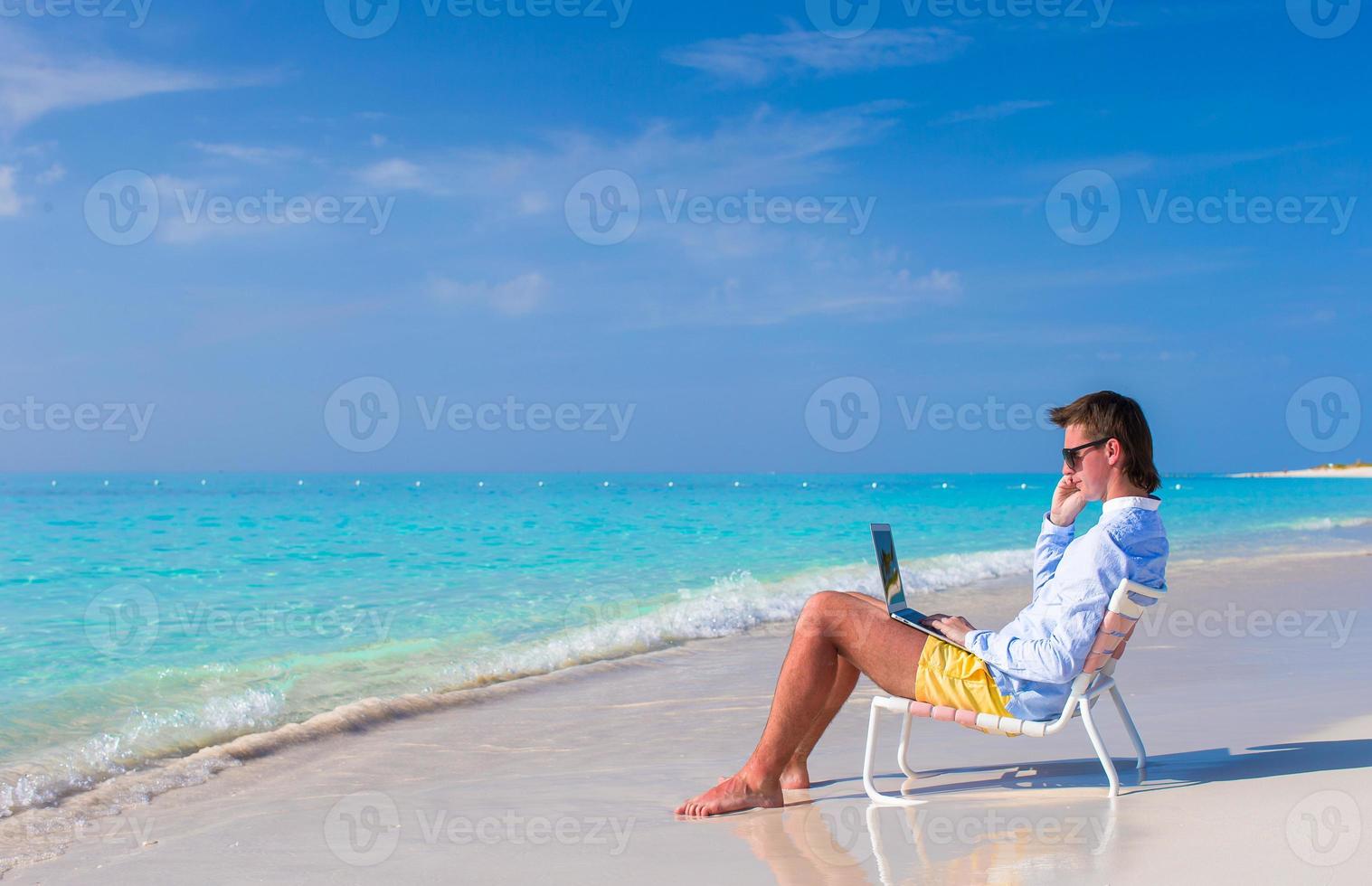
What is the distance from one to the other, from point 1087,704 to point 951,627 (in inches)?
21.7

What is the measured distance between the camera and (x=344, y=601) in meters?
12.9

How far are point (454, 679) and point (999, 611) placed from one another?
6.48 meters

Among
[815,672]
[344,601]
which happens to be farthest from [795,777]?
[344,601]

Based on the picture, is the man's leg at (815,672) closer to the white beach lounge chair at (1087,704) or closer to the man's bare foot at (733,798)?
the man's bare foot at (733,798)

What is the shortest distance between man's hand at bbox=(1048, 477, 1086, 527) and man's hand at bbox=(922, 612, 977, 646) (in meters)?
0.60

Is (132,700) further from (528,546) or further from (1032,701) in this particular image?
(528,546)

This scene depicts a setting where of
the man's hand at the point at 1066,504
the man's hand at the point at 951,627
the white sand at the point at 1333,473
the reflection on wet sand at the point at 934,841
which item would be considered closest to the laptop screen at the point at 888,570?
the man's hand at the point at 951,627

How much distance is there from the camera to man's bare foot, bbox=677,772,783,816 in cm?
412

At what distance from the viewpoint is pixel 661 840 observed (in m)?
3.84

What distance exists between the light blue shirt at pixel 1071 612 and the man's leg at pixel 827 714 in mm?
510

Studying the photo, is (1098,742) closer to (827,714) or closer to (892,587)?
(892,587)

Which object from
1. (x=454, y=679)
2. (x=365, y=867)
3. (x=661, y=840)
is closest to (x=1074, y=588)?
(x=661, y=840)

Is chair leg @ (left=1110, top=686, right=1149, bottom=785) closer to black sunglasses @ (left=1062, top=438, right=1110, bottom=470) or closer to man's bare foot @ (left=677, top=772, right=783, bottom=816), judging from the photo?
black sunglasses @ (left=1062, top=438, right=1110, bottom=470)

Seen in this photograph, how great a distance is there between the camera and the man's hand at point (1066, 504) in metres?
4.20
